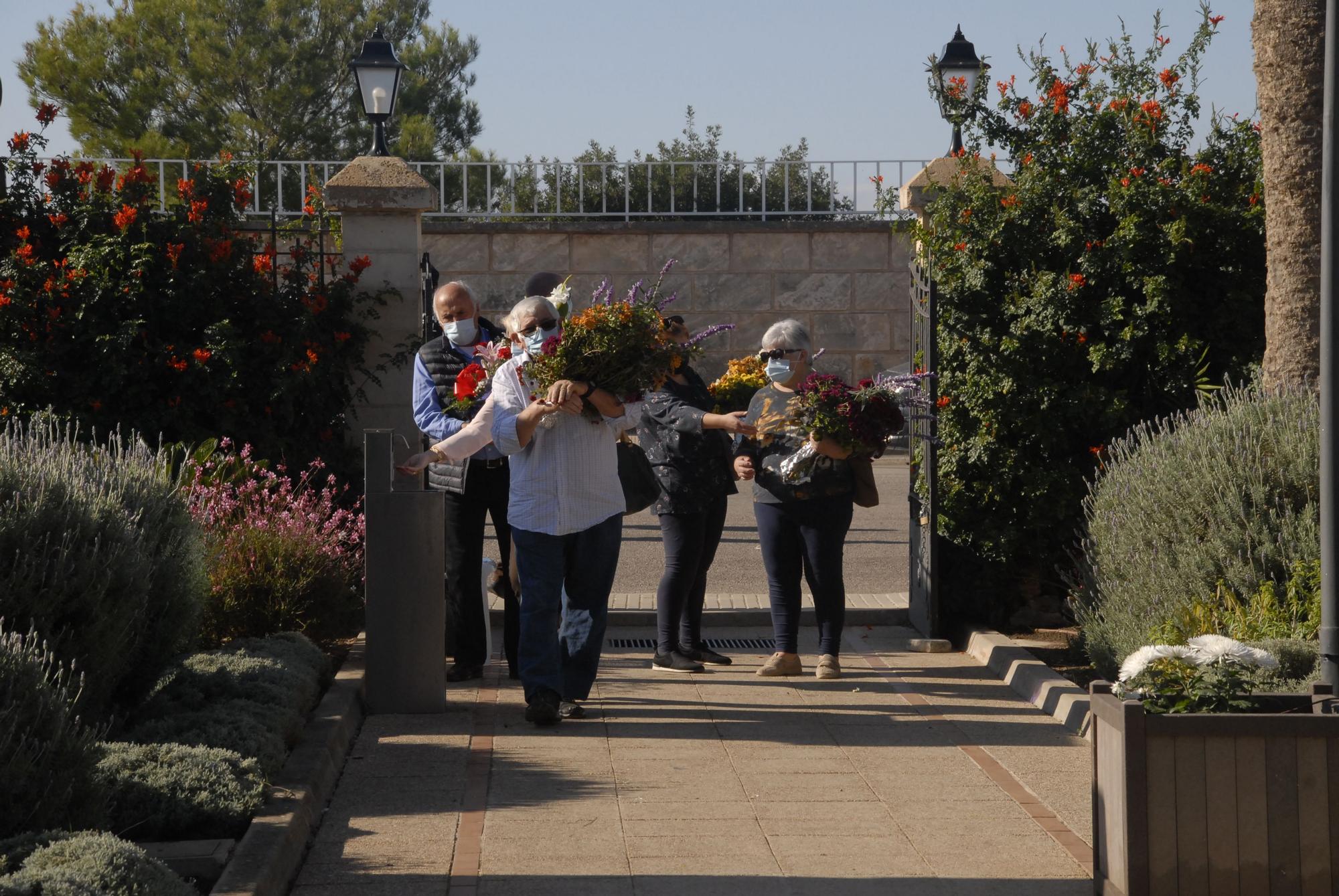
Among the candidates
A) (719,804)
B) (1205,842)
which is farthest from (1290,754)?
(719,804)

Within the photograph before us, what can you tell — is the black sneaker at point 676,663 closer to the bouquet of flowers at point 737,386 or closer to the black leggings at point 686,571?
the black leggings at point 686,571

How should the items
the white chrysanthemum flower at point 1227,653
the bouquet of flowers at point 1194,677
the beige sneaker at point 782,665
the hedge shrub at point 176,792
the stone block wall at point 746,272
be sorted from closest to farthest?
the bouquet of flowers at point 1194,677 < the white chrysanthemum flower at point 1227,653 < the hedge shrub at point 176,792 < the beige sneaker at point 782,665 < the stone block wall at point 746,272

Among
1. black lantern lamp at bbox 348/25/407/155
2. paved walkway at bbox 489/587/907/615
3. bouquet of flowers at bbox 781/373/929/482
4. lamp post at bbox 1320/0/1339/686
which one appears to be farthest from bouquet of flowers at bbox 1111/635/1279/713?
black lantern lamp at bbox 348/25/407/155

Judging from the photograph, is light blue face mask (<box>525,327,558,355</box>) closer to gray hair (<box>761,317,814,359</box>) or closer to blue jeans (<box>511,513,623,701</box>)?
blue jeans (<box>511,513,623,701</box>)

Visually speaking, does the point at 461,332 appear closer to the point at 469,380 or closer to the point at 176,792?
the point at 469,380

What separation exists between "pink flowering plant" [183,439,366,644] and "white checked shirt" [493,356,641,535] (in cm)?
146

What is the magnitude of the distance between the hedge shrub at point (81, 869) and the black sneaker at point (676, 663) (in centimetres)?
410

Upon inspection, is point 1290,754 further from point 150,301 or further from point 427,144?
point 427,144

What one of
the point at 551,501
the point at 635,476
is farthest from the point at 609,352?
the point at 635,476

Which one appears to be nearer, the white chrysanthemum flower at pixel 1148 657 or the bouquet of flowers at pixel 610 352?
the white chrysanthemum flower at pixel 1148 657

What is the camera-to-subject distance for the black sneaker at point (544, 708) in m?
6.34

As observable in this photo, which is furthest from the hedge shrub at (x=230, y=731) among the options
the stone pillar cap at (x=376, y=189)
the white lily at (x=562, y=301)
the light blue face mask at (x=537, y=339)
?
the stone pillar cap at (x=376, y=189)

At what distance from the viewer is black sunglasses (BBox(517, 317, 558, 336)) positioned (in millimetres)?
6406

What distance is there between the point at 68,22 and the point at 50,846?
30090 mm
